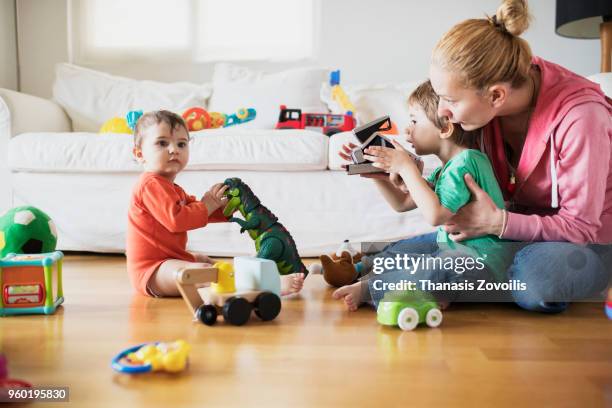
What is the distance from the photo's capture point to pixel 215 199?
158 centimetres

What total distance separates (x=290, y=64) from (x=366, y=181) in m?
1.46

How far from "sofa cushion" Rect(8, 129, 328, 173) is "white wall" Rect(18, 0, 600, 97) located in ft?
4.11

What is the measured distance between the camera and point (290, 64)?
130 inches

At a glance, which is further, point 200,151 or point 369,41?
point 369,41

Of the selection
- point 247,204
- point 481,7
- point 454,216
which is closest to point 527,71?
point 454,216

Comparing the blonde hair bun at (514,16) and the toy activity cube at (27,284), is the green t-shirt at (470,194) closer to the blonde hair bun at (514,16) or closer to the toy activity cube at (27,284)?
the blonde hair bun at (514,16)

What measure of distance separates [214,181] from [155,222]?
0.60 m

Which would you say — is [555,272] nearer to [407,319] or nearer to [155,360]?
[407,319]

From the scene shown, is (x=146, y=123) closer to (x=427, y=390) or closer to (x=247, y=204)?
(x=247, y=204)

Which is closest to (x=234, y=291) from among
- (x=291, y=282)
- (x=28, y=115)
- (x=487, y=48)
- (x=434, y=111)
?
(x=291, y=282)

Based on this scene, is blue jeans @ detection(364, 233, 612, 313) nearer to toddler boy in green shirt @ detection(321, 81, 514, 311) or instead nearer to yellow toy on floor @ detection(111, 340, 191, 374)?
toddler boy in green shirt @ detection(321, 81, 514, 311)

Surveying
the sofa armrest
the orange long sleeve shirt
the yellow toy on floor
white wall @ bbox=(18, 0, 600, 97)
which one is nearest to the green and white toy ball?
the orange long sleeve shirt

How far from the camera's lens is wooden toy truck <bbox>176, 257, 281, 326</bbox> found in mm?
1191

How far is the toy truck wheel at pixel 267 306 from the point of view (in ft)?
3.99
